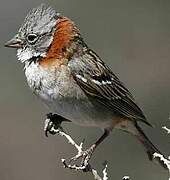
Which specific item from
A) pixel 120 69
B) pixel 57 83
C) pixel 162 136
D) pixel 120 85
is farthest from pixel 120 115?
pixel 120 69

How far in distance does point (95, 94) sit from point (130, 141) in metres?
4.33

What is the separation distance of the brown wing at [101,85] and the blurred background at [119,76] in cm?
185

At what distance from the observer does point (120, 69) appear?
15.1 metres

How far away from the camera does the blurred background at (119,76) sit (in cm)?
1235

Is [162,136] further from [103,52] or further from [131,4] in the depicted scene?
[131,4]

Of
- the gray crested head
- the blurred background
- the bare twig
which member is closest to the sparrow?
→ the gray crested head

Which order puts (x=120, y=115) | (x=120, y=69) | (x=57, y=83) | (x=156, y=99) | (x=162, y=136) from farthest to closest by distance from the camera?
(x=120, y=69) → (x=156, y=99) → (x=162, y=136) → (x=120, y=115) → (x=57, y=83)

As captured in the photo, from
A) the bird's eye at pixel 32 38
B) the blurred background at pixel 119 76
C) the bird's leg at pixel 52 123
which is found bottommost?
the blurred background at pixel 119 76

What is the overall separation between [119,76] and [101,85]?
20.7 ft

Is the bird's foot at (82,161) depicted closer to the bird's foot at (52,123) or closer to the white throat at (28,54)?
the bird's foot at (52,123)

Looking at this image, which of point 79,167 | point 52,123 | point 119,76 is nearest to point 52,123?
point 52,123

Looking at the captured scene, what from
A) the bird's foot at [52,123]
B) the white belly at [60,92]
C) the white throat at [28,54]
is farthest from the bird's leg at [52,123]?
the white throat at [28,54]

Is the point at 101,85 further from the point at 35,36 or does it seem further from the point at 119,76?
the point at 119,76

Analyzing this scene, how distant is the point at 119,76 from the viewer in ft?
48.3
